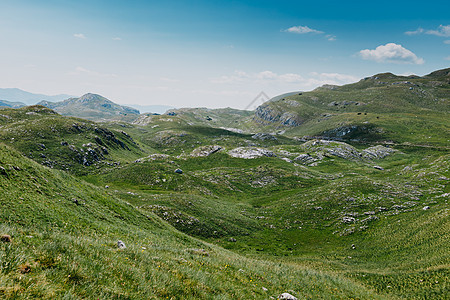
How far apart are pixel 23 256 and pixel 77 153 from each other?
122687mm

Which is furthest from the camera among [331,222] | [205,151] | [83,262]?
[205,151]

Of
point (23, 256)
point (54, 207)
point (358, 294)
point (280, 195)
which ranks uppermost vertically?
point (23, 256)

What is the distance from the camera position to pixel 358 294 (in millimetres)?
18531

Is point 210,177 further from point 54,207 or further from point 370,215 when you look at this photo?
point 54,207

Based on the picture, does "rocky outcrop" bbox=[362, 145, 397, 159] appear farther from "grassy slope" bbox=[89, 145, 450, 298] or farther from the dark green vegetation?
"grassy slope" bbox=[89, 145, 450, 298]

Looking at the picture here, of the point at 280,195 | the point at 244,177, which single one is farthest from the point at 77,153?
the point at 280,195

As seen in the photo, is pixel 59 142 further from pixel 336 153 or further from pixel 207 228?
pixel 336 153

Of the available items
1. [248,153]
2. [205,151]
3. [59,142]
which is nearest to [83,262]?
[59,142]

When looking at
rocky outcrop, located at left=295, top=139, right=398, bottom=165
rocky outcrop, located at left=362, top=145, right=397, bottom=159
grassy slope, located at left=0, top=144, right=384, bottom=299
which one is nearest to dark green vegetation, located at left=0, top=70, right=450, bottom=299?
grassy slope, located at left=0, top=144, right=384, bottom=299

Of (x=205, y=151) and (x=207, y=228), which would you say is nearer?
(x=207, y=228)

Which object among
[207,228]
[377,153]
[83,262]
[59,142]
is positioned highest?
[83,262]

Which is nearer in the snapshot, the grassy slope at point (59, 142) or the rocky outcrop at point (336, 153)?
the grassy slope at point (59, 142)

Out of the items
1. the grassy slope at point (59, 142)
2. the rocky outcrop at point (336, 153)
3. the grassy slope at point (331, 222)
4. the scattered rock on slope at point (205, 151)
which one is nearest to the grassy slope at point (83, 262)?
the grassy slope at point (331, 222)

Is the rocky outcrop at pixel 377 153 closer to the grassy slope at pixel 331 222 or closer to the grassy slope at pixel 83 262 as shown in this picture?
the grassy slope at pixel 331 222
